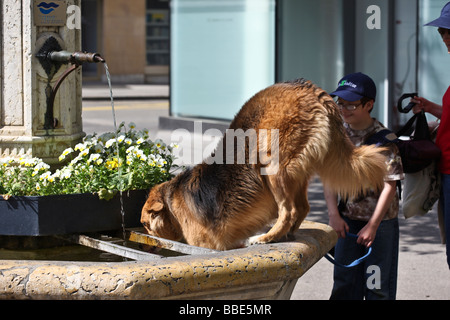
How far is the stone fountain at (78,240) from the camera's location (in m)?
2.83

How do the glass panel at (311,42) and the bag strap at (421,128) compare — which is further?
the glass panel at (311,42)

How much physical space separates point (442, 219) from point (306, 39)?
918 cm

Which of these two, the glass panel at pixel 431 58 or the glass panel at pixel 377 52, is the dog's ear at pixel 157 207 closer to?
the glass panel at pixel 431 58

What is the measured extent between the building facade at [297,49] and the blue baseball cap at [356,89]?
298 inches

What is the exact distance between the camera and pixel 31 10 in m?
4.02

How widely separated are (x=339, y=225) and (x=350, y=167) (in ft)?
2.26

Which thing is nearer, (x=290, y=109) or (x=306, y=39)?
(x=290, y=109)

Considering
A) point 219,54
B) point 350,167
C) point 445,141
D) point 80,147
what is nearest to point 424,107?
point 445,141

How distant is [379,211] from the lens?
4.14 m

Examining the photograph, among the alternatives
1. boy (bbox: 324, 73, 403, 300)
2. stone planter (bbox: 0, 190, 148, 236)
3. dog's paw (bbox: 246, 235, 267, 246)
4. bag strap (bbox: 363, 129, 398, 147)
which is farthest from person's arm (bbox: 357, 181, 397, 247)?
stone planter (bbox: 0, 190, 148, 236)

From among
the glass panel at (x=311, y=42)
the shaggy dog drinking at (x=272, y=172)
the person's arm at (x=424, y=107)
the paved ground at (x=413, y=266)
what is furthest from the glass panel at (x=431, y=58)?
the shaggy dog drinking at (x=272, y=172)

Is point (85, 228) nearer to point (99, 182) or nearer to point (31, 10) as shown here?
point (99, 182)

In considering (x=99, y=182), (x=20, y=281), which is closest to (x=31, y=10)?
(x=99, y=182)

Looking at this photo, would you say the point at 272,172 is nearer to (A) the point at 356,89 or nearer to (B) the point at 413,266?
(A) the point at 356,89
